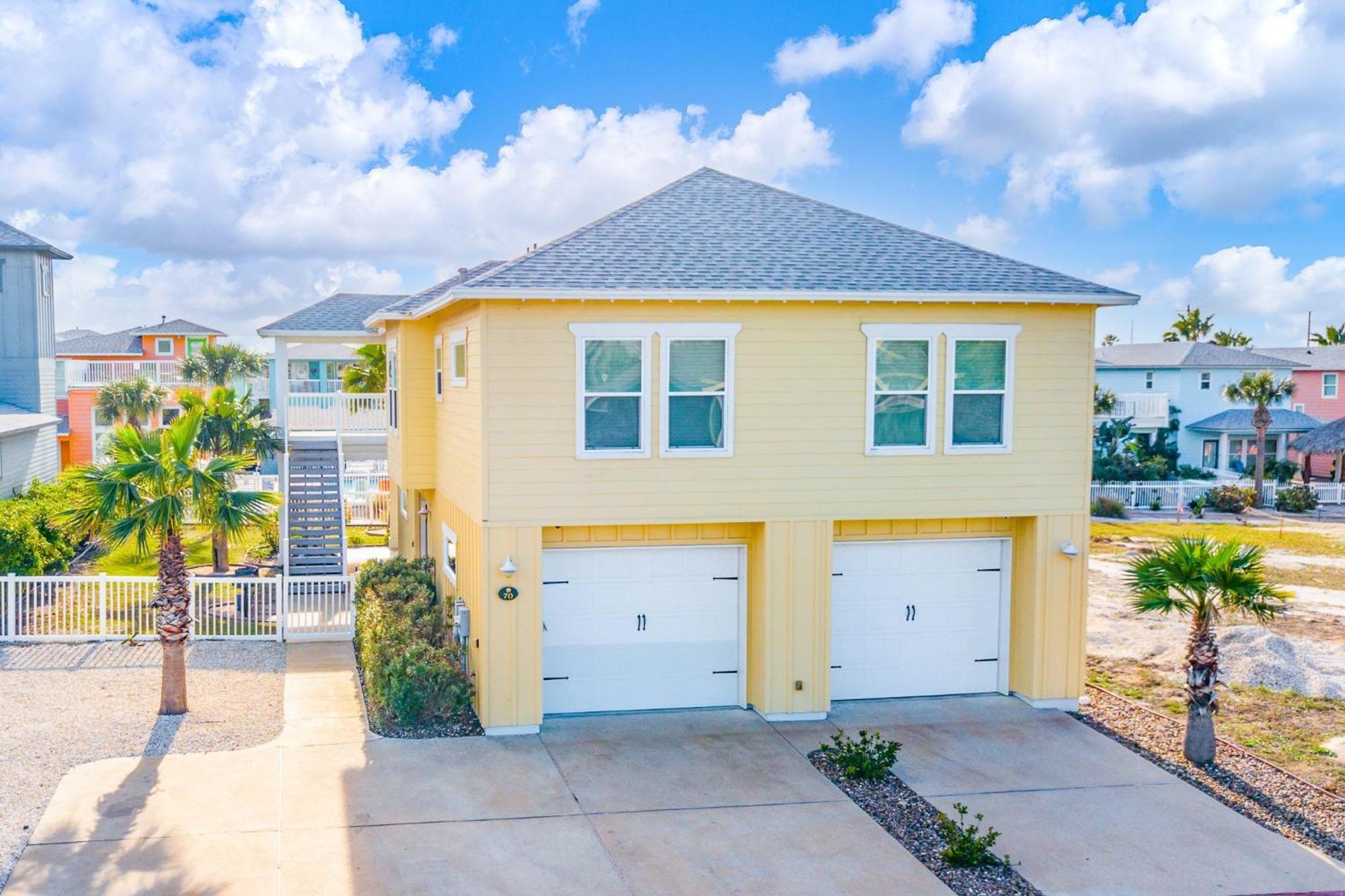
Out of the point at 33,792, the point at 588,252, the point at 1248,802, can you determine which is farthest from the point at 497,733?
the point at 1248,802

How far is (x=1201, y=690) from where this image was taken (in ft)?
39.3

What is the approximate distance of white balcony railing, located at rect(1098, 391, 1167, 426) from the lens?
45719 mm

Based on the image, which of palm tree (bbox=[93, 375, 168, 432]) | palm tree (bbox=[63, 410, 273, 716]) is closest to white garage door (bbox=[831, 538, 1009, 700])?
palm tree (bbox=[63, 410, 273, 716])

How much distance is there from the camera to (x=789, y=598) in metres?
13.5

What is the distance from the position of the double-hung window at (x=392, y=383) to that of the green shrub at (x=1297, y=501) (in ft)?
106

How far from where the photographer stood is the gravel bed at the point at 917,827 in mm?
9023

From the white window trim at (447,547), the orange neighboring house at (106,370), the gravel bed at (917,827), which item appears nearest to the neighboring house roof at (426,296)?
the white window trim at (447,547)

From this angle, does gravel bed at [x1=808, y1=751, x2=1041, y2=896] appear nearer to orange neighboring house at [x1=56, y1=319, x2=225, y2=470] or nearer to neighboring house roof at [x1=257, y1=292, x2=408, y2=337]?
neighboring house roof at [x1=257, y1=292, x2=408, y2=337]

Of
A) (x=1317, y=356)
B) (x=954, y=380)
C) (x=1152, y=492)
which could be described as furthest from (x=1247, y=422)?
(x=954, y=380)

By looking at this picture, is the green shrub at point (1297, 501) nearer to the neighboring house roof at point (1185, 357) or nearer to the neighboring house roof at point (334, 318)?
the neighboring house roof at point (1185, 357)

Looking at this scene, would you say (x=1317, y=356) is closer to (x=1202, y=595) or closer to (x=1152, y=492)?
(x=1152, y=492)

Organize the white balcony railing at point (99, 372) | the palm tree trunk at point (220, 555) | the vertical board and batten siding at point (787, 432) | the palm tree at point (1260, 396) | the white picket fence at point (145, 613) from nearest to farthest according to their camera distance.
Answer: the vertical board and batten siding at point (787, 432) < the white picket fence at point (145, 613) < the palm tree trunk at point (220, 555) < the palm tree at point (1260, 396) < the white balcony railing at point (99, 372)

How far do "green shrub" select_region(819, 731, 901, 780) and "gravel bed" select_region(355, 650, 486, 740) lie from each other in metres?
4.11

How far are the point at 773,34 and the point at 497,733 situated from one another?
573 inches
